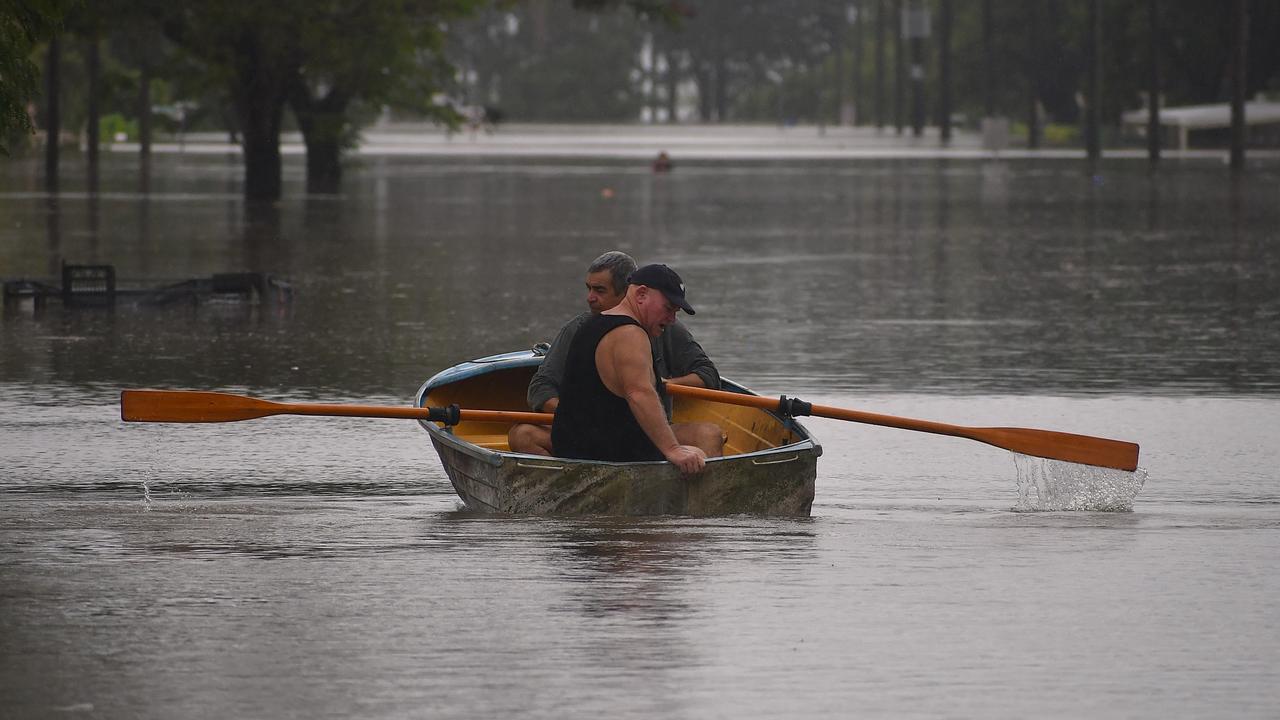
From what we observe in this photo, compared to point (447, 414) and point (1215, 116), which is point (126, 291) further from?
point (1215, 116)

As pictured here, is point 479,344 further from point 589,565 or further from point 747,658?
point 747,658

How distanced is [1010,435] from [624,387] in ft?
6.78

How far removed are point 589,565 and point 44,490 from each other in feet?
11.4

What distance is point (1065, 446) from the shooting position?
1098 cm

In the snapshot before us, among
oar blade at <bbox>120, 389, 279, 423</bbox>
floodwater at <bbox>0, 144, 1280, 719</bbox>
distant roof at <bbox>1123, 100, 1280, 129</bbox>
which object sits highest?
distant roof at <bbox>1123, 100, 1280, 129</bbox>

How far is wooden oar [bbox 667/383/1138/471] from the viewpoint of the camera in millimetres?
10750

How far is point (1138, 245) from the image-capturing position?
1197 inches

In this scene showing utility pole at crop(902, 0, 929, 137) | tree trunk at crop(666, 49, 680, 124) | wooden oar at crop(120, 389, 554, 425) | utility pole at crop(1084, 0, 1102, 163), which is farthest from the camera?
tree trunk at crop(666, 49, 680, 124)

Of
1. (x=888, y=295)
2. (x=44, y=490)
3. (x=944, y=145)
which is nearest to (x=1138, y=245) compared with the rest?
(x=888, y=295)

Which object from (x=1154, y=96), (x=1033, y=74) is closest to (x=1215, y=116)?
(x=1154, y=96)

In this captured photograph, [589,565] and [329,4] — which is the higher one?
[329,4]

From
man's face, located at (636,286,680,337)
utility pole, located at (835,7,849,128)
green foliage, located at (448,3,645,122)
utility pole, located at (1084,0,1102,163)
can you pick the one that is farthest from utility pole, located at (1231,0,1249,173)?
green foliage, located at (448,3,645,122)

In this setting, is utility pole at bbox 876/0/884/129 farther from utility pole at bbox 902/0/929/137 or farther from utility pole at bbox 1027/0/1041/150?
utility pole at bbox 902/0/929/137

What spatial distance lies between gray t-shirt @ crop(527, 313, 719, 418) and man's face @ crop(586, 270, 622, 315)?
102 mm
